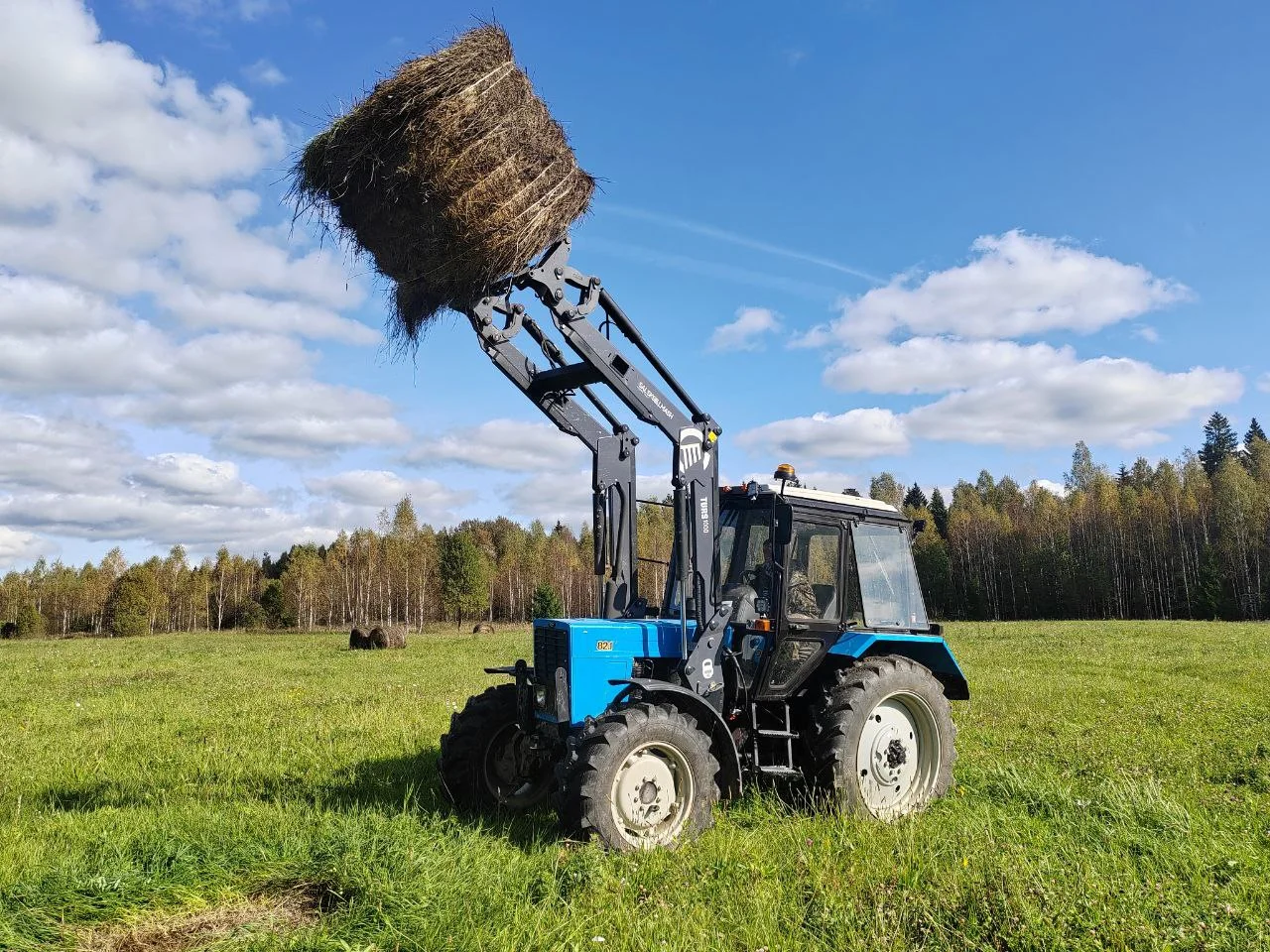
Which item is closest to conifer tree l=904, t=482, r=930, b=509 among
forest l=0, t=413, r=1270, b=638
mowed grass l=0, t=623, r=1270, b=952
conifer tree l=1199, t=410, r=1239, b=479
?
forest l=0, t=413, r=1270, b=638

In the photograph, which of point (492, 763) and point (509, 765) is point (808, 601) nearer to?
point (509, 765)

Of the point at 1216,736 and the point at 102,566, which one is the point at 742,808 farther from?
the point at 102,566

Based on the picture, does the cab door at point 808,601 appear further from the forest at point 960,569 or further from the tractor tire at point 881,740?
the forest at point 960,569

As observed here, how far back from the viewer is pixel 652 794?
599 cm

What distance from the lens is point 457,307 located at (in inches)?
263

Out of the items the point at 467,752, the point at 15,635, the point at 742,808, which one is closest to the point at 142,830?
the point at 467,752

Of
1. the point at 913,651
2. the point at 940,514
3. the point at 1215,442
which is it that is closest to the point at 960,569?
the point at 940,514

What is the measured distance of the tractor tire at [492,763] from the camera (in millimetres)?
7070

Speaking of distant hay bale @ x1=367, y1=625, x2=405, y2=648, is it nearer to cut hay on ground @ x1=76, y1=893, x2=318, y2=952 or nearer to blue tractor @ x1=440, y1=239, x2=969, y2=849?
blue tractor @ x1=440, y1=239, x2=969, y2=849

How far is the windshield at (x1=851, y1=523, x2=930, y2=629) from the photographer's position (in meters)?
7.73

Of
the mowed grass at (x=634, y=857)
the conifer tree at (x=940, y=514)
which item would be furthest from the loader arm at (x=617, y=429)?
the conifer tree at (x=940, y=514)

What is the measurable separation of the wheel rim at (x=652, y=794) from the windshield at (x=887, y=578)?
2.46 meters

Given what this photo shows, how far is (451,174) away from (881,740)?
546cm

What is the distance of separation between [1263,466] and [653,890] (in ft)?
251
